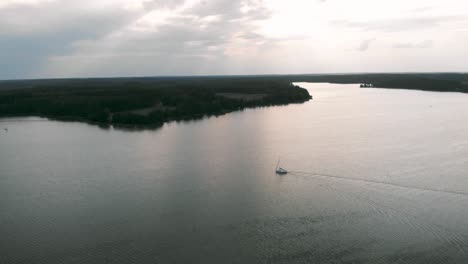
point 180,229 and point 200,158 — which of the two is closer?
point 180,229

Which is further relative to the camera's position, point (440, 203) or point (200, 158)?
point (200, 158)

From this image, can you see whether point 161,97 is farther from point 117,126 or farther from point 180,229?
point 180,229

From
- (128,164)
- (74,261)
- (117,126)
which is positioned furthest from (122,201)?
(117,126)

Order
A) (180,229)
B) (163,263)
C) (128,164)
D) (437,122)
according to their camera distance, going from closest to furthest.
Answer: (163,263), (180,229), (128,164), (437,122)

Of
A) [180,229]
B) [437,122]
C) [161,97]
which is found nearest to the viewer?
[180,229]

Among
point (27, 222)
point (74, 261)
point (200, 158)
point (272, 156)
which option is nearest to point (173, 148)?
point (200, 158)

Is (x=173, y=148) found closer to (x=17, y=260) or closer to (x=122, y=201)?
(x=122, y=201)
